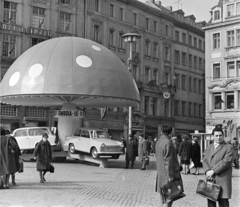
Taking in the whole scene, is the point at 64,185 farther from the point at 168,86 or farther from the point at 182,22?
the point at 182,22

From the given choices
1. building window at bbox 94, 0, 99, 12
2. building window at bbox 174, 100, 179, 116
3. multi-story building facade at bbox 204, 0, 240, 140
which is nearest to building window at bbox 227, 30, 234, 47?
multi-story building facade at bbox 204, 0, 240, 140

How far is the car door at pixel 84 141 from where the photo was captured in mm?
25520

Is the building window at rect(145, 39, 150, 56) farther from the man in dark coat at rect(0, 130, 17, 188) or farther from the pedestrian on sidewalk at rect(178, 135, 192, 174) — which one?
the man in dark coat at rect(0, 130, 17, 188)

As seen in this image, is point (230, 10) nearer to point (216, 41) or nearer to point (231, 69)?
point (216, 41)

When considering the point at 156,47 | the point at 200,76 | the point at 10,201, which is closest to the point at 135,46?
the point at 156,47

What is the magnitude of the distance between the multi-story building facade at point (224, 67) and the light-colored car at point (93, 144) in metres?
27.3

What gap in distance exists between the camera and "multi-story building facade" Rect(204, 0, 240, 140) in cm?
5147

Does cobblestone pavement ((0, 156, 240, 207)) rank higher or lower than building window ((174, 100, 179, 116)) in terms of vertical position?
lower

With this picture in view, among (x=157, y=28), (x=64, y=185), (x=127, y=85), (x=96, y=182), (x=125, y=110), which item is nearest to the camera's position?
(x=64, y=185)

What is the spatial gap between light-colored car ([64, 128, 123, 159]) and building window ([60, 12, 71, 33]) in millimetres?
25881

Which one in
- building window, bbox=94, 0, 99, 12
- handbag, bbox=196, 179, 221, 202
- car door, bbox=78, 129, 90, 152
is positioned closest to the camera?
handbag, bbox=196, 179, 221, 202

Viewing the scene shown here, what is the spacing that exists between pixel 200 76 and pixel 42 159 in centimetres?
6115

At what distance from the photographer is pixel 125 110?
57.9 meters

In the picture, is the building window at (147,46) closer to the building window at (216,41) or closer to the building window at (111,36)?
the building window at (111,36)
